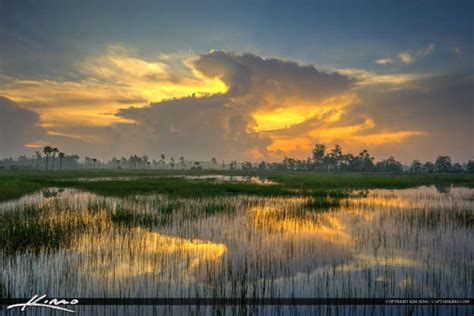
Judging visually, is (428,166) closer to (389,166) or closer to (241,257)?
(389,166)

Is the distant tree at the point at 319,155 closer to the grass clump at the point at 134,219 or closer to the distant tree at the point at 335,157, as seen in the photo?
the distant tree at the point at 335,157

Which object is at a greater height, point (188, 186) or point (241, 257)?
point (188, 186)

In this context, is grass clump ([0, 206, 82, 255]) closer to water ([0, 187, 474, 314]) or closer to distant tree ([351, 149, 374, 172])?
water ([0, 187, 474, 314])

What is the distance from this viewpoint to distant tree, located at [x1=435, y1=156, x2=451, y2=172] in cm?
14475

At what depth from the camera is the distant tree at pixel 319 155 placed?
539 feet

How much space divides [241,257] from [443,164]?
173m

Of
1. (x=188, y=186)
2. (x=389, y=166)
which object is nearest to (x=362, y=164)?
(x=389, y=166)

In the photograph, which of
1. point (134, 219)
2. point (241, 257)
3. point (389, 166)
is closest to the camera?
Answer: point (241, 257)

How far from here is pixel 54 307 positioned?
700cm

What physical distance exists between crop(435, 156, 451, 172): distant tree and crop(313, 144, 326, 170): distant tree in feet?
193

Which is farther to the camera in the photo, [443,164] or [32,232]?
[443,164]

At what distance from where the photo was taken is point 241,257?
10.9m
